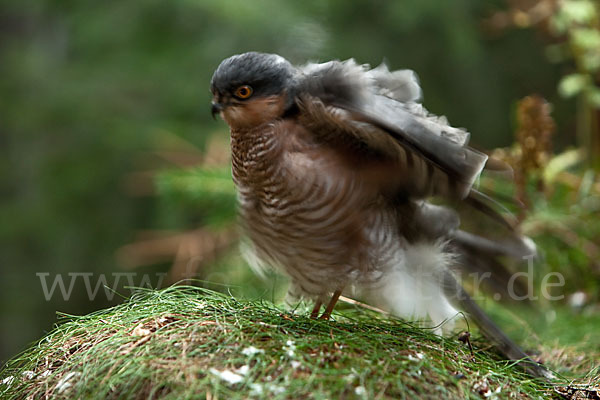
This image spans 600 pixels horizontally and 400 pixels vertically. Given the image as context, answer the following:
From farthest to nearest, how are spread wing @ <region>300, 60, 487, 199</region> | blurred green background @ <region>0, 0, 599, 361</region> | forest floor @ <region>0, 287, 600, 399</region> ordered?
blurred green background @ <region>0, 0, 599, 361</region> < spread wing @ <region>300, 60, 487, 199</region> < forest floor @ <region>0, 287, 600, 399</region>

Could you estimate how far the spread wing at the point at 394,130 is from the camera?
5.88 ft

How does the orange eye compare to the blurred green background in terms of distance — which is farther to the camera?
the blurred green background

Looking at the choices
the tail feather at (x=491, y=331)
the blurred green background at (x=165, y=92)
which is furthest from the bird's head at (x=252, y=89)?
the blurred green background at (x=165, y=92)

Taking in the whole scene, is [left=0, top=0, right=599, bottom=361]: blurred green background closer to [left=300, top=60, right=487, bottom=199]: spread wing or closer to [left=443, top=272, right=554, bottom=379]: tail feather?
[left=443, top=272, right=554, bottom=379]: tail feather

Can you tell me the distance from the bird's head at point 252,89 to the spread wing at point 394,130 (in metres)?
0.07

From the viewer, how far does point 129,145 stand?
5.13m

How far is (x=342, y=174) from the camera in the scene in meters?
2.05

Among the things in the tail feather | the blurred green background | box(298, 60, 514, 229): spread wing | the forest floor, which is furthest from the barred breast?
the blurred green background

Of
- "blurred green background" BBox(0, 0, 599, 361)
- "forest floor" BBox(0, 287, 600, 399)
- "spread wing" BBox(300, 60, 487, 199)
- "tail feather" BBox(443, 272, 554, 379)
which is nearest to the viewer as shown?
"forest floor" BBox(0, 287, 600, 399)

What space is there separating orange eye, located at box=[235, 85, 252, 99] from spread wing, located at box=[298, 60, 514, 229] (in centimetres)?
16

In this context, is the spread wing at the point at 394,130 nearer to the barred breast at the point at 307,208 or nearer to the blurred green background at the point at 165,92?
the barred breast at the point at 307,208

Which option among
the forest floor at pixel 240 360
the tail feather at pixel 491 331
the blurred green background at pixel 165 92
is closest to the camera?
the forest floor at pixel 240 360

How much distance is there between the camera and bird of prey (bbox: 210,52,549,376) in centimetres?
188

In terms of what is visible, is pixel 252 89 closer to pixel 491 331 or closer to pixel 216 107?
pixel 216 107
